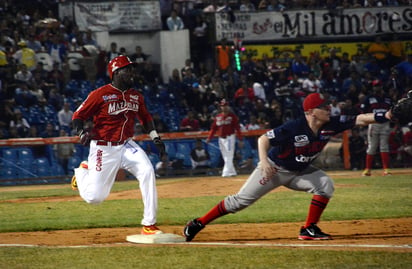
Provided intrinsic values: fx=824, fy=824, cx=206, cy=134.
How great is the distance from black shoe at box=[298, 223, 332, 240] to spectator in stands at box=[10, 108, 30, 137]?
14418 mm

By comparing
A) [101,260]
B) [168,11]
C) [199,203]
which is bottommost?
[199,203]

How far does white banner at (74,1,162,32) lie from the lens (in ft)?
89.4

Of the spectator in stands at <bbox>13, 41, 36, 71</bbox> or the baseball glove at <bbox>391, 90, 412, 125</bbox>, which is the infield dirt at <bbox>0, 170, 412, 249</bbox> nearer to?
the baseball glove at <bbox>391, 90, 412, 125</bbox>

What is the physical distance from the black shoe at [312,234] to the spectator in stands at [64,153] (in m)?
13.6

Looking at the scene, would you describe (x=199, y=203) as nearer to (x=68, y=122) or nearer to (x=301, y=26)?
(x=68, y=122)

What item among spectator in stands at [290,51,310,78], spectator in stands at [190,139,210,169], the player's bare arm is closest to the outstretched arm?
the player's bare arm

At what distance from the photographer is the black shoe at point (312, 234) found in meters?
9.77

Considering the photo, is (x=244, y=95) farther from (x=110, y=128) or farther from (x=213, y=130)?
(x=110, y=128)

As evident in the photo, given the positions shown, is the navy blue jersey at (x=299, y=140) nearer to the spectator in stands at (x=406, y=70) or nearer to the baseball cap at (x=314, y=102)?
the baseball cap at (x=314, y=102)

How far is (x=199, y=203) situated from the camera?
1505 cm

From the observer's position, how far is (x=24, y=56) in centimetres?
2417

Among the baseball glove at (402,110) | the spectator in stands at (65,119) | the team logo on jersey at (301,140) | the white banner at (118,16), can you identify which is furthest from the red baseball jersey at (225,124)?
the baseball glove at (402,110)

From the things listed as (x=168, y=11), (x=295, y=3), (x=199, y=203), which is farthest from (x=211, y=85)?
(x=199, y=203)

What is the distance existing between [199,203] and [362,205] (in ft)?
9.75
